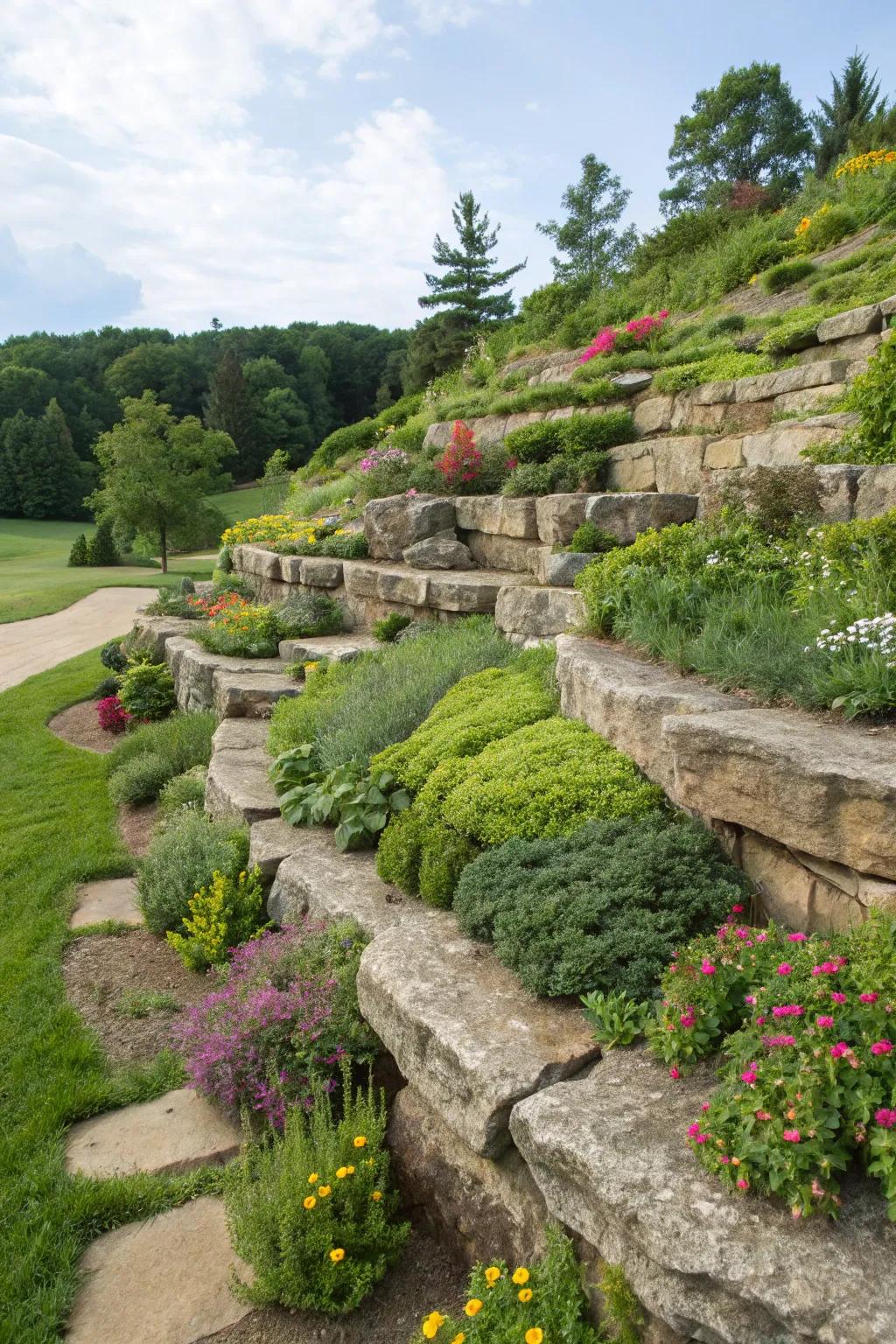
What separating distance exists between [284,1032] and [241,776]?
2.44 metres

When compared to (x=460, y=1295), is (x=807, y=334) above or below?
above

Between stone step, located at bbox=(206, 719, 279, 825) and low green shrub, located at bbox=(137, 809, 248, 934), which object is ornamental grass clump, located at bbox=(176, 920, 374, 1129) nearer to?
low green shrub, located at bbox=(137, 809, 248, 934)

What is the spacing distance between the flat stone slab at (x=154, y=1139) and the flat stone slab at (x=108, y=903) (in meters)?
1.75

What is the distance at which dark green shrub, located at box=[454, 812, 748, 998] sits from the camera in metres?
2.55

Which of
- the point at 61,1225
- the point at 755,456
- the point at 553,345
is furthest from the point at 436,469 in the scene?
the point at 61,1225

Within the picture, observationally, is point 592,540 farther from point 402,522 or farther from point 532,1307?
point 532,1307

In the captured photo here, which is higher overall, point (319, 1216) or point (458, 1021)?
point (458, 1021)

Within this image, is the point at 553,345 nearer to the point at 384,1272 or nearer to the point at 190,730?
the point at 190,730

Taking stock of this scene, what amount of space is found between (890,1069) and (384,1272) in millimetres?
1676

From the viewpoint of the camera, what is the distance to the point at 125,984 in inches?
166

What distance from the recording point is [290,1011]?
10.4 feet

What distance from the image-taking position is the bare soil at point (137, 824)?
20.0ft

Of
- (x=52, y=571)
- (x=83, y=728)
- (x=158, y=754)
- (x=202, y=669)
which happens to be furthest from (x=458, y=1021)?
(x=52, y=571)

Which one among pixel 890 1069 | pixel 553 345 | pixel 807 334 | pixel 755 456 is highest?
pixel 553 345
